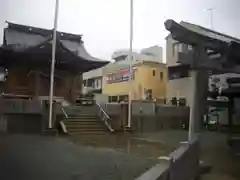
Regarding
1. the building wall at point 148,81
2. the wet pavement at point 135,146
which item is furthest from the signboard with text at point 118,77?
the wet pavement at point 135,146

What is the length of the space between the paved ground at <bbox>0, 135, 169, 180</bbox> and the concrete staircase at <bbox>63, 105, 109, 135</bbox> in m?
2.12

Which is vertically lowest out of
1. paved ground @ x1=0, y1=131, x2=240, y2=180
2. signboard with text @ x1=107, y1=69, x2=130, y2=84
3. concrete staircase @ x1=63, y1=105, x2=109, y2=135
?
paved ground @ x1=0, y1=131, x2=240, y2=180

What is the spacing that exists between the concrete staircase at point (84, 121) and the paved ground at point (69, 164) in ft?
6.95

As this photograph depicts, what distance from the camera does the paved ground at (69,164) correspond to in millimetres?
2342

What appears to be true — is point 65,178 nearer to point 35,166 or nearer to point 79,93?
point 35,166

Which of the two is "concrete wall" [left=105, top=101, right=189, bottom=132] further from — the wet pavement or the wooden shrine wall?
the wooden shrine wall

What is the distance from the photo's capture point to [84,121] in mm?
→ 6316

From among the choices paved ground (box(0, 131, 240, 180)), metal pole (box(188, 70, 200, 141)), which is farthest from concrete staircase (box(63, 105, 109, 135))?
metal pole (box(188, 70, 200, 141))

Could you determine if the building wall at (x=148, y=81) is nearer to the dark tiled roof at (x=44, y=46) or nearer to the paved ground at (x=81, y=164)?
the dark tiled roof at (x=44, y=46)

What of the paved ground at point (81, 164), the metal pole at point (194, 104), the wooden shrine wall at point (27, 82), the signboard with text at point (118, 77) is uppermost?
the signboard with text at point (118, 77)

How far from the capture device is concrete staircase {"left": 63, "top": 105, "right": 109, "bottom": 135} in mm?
5957

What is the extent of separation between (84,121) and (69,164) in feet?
11.5

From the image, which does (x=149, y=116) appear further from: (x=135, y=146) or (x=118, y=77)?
(x=118, y=77)

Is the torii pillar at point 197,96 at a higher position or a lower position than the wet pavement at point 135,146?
higher
